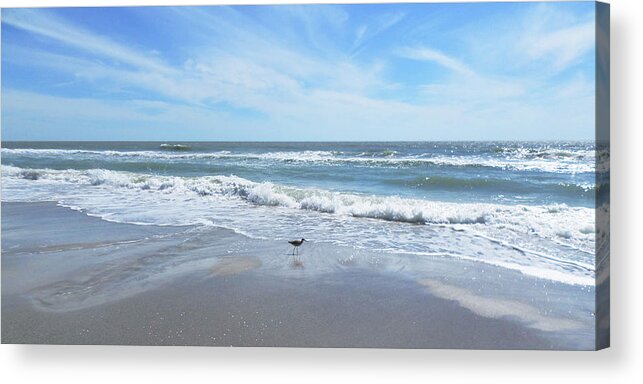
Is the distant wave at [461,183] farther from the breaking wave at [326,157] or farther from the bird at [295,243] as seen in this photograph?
the bird at [295,243]

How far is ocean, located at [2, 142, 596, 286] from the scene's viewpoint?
113 inches

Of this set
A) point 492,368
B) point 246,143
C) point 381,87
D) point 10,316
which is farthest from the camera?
point 246,143

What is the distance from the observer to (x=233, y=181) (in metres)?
3.16

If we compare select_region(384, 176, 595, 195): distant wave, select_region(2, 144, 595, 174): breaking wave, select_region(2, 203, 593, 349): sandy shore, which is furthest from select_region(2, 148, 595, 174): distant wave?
select_region(2, 203, 593, 349): sandy shore

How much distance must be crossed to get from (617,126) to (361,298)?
5.56 feet

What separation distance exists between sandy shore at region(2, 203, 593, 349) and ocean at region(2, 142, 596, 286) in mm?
192

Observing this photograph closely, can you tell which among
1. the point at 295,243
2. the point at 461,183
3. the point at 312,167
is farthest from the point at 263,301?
the point at 461,183

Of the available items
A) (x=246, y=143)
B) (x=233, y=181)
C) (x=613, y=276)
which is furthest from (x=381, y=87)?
(x=613, y=276)

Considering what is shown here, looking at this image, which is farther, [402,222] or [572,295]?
[402,222]

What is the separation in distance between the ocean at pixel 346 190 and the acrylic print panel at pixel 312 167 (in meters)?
0.02

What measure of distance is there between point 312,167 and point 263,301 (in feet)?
3.42

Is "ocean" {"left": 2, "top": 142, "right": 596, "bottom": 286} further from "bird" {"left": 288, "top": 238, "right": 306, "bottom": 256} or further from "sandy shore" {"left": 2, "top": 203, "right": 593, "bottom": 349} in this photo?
"sandy shore" {"left": 2, "top": 203, "right": 593, "bottom": 349}

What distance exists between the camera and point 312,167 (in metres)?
3.24

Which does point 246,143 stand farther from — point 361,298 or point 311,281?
point 361,298
